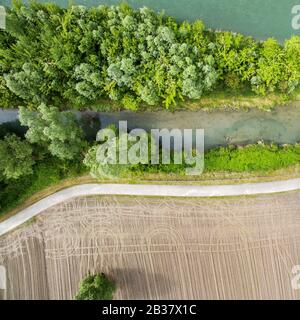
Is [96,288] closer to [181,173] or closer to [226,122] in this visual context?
[181,173]

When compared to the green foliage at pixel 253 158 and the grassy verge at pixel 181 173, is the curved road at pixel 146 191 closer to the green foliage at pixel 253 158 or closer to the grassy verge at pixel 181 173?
the grassy verge at pixel 181 173

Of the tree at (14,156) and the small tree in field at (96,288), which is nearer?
the tree at (14,156)

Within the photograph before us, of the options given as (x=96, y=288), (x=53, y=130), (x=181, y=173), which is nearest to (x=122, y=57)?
(x=53, y=130)

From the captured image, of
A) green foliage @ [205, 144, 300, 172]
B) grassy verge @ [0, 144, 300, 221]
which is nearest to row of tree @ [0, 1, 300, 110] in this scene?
green foliage @ [205, 144, 300, 172]

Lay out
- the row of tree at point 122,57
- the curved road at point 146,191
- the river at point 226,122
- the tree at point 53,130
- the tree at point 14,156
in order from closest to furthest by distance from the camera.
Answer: the tree at point 53,130, the tree at point 14,156, the row of tree at point 122,57, the curved road at point 146,191, the river at point 226,122

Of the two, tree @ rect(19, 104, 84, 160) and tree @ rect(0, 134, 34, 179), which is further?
tree @ rect(0, 134, 34, 179)

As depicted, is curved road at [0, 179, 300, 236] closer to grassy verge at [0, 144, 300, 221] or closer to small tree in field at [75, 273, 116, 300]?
grassy verge at [0, 144, 300, 221]

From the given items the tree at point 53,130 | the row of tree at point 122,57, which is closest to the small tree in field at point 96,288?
the tree at point 53,130
